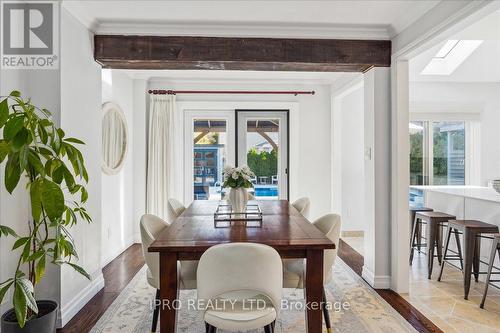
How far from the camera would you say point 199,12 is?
9.27ft

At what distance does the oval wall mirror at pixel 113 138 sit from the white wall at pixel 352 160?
3.30 m

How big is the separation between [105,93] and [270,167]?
2582mm

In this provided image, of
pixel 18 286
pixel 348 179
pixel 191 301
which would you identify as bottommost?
pixel 191 301

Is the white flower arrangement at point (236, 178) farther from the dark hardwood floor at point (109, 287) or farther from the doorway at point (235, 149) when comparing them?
the doorway at point (235, 149)

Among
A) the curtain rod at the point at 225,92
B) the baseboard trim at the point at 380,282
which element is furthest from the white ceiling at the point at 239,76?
the baseboard trim at the point at 380,282

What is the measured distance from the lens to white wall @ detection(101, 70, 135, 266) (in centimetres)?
394

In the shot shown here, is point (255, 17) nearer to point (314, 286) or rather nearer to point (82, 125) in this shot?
point (82, 125)

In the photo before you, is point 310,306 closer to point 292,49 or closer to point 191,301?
point 191,301

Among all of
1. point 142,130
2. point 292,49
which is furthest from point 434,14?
point 142,130

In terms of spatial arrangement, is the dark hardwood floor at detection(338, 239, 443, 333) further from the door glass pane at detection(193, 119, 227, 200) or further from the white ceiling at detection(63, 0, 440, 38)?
the white ceiling at detection(63, 0, 440, 38)

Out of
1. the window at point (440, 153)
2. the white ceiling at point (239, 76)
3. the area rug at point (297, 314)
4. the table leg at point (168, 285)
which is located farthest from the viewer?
the window at point (440, 153)

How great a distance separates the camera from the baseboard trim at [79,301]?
8.22ft

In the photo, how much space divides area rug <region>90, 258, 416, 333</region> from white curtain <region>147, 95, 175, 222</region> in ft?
5.44

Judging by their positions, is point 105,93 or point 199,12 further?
point 105,93
